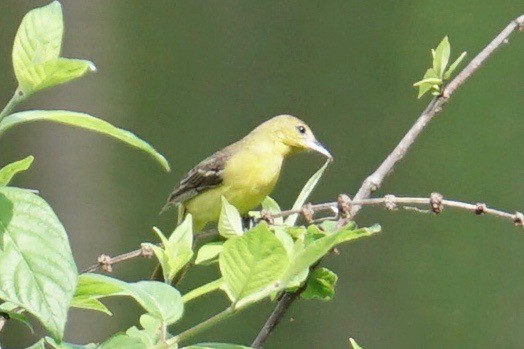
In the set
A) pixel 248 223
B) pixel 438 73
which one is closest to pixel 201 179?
pixel 248 223

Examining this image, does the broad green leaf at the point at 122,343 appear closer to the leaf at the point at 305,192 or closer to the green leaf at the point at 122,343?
the green leaf at the point at 122,343

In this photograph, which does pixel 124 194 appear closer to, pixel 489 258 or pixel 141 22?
pixel 141 22

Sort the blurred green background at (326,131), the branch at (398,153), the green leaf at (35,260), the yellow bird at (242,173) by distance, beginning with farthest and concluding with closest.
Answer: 1. the blurred green background at (326,131)
2. the yellow bird at (242,173)
3. the branch at (398,153)
4. the green leaf at (35,260)

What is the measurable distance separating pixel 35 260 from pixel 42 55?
202 millimetres

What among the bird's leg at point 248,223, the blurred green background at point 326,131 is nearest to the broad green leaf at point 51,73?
the bird's leg at point 248,223

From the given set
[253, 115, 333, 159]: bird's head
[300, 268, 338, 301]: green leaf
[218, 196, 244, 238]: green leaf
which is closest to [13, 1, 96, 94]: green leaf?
[218, 196, 244, 238]: green leaf

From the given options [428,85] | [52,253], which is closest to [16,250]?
[52,253]

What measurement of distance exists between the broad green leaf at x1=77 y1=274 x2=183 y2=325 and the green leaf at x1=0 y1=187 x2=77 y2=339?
7 centimetres

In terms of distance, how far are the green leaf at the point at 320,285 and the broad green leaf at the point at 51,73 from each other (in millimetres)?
390

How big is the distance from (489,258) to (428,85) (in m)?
3.75

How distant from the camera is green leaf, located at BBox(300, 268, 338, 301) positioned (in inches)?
47.8

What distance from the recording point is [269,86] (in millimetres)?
5047

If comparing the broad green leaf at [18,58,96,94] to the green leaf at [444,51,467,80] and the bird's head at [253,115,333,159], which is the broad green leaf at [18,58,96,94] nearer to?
the green leaf at [444,51,467,80]

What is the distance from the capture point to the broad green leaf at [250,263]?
0.91 m
